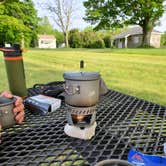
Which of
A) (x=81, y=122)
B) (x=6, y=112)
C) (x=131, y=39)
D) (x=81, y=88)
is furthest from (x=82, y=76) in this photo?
(x=131, y=39)

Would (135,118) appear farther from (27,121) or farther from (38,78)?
(38,78)

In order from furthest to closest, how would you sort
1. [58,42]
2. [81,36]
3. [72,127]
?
1. [58,42]
2. [81,36]
3. [72,127]

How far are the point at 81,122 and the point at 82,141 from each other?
0.06 m

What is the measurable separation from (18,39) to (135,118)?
19.1 m

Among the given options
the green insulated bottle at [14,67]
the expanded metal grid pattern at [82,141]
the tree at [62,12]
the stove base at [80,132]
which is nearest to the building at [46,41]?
the tree at [62,12]

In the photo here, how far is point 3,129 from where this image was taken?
669mm

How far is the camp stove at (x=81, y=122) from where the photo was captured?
1.88 feet

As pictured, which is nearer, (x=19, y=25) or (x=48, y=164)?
(x=48, y=164)

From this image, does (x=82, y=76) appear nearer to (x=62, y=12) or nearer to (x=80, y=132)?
(x=80, y=132)

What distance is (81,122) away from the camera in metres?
0.60

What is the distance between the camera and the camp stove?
57 cm

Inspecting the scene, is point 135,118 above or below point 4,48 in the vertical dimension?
below

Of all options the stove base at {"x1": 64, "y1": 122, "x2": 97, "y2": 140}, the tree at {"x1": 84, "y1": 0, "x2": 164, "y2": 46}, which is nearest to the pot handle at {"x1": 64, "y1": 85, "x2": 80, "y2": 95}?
the stove base at {"x1": 64, "y1": 122, "x2": 97, "y2": 140}

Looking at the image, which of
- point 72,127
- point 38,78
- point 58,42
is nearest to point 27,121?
point 72,127
